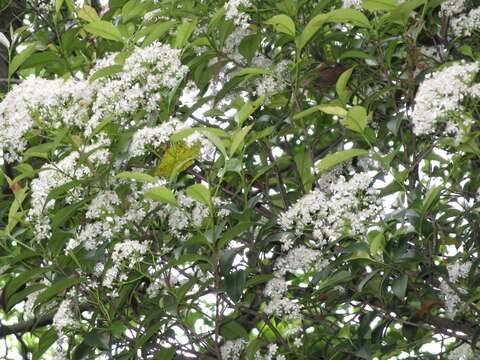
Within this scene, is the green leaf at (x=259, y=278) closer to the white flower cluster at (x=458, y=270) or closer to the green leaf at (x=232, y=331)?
the green leaf at (x=232, y=331)

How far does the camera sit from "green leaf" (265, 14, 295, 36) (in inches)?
86.5

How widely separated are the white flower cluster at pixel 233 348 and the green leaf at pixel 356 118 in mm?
921

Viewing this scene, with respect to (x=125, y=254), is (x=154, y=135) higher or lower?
higher

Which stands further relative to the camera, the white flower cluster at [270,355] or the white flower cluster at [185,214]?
the white flower cluster at [270,355]

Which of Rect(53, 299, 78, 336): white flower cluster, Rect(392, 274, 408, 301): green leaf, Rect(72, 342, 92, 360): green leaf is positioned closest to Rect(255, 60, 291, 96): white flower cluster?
Rect(392, 274, 408, 301): green leaf

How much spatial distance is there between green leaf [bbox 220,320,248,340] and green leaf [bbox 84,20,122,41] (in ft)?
3.66

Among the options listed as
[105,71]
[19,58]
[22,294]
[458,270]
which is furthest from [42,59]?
[458,270]

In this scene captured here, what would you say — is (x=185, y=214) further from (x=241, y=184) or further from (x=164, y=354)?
(x=164, y=354)

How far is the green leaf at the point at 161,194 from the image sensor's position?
200 cm

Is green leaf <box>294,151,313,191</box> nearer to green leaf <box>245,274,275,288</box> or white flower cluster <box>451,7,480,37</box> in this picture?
green leaf <box>245,274,275,288</box>

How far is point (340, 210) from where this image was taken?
2.08 metres

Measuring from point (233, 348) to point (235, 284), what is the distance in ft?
1.46

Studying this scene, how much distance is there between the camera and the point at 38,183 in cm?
234

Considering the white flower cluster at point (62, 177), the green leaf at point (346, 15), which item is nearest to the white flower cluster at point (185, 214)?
the white flower cluster at point (62, 177)
